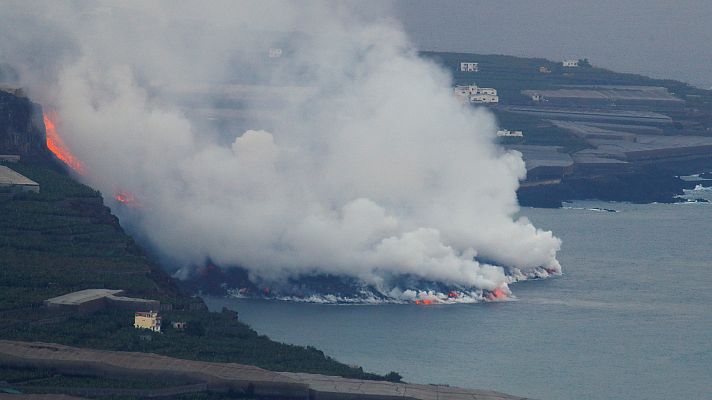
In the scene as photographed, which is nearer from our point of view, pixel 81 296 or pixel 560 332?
pixel 81 296

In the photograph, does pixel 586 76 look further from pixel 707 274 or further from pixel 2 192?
pixel 2 192

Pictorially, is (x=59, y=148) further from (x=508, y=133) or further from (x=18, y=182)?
(x=508, y=133)

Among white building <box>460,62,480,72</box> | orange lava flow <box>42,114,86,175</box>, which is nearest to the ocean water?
orange lava flow <box>42,114,86,175</box>

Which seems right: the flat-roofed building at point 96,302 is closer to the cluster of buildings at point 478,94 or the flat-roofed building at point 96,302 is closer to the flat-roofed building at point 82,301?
the flat-roofed building at point 82,301

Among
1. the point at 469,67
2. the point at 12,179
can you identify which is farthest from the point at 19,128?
the point at 469,67

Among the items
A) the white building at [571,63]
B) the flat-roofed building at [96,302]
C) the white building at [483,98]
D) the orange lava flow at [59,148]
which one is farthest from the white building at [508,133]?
the flat-roofed building at [96,302]
